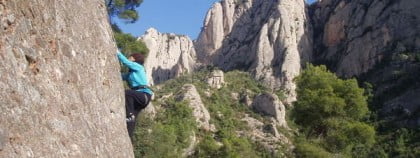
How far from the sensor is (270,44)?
132 metres

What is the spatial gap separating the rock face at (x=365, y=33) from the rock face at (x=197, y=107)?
3135cm

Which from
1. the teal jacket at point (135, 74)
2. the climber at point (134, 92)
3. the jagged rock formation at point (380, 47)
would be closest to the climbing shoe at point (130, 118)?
the climber at point (134, 92)

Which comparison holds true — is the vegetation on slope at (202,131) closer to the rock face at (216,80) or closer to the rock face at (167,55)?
the rock face at (216,80)

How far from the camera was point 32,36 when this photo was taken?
22.5 feet

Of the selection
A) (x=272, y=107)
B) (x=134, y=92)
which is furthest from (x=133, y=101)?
(x=272, y=107)

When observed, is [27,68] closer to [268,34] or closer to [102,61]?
[102,61]

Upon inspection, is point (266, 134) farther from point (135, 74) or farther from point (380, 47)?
point (135, 74)

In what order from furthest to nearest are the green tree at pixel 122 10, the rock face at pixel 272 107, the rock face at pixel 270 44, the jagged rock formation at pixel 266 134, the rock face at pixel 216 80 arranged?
1. the rock face at pixel 270 44
2. the rock face at pixel 216 80
3. the rock face at pixel 272 107
4. the jagged rock formation at pixel 266 134
5. the green tree at pixel 122 10

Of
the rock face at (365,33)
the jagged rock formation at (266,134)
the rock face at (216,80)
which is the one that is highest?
the rock face at (365,33)

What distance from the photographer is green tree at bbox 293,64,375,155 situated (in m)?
34.5

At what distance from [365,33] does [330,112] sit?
268 feet

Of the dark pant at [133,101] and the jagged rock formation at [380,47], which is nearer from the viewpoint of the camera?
the dark pant at [133,101]

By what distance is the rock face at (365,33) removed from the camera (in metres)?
102

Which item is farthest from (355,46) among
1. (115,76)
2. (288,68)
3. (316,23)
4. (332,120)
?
(115,76)
